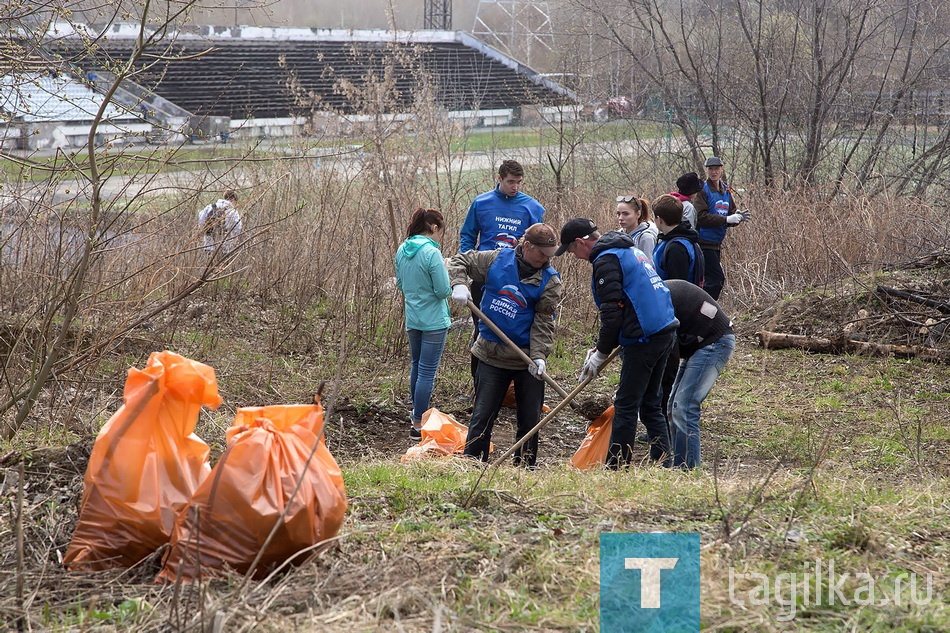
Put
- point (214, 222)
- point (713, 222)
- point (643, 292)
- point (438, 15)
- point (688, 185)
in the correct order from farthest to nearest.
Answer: point (438, 15) < point (713, 222) < point (688, 185) < point (214, 222) < point (643, 292)

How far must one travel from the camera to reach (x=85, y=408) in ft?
17.9

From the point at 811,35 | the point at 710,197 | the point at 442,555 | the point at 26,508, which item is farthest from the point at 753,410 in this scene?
the point at 811,35

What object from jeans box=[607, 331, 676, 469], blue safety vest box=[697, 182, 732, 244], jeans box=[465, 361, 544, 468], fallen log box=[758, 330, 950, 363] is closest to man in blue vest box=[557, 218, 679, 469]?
jeans box=[607, 331, 676, 469]

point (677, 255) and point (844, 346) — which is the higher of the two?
point (677, 255)

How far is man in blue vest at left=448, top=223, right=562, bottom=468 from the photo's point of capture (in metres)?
4.91

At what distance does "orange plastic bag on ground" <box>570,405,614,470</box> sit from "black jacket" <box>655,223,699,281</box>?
1.02 m

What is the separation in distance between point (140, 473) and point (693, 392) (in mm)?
3226

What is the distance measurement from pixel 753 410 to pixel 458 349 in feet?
8.94

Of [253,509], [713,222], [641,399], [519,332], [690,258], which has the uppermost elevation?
[713,222]

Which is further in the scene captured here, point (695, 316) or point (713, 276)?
point (713, 276)

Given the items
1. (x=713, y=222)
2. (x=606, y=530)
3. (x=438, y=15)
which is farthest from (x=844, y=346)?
(x=438, y=15)

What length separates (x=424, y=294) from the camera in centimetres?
577

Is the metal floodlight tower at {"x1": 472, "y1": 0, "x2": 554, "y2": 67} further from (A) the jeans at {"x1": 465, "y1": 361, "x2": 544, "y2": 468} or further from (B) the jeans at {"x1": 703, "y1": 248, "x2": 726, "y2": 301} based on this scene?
(A) the jeans at {"x1": 465, "y1": 361, "x2": 544, "y2": 468}

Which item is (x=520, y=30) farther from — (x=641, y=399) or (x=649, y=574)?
(x=649, y=574)
